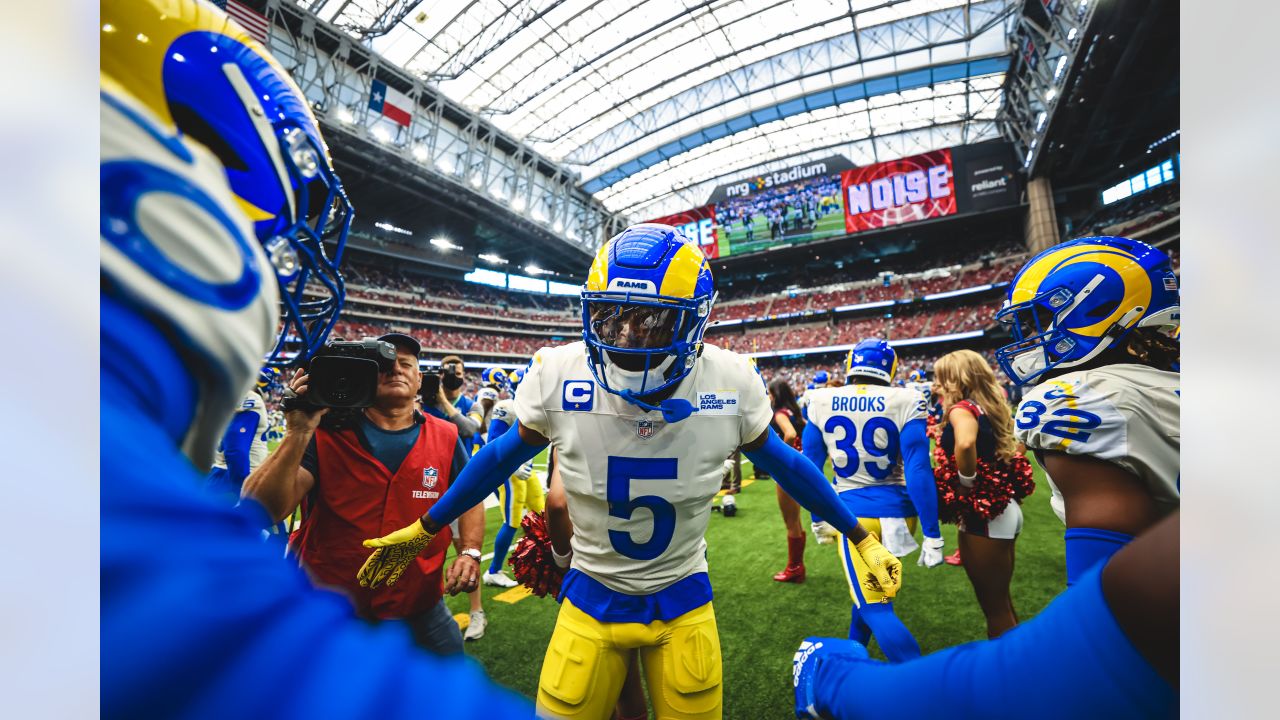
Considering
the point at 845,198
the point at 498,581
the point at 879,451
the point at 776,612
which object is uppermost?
the point at 845,198

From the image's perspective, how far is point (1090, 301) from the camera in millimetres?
2012

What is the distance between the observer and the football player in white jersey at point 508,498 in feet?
15.8

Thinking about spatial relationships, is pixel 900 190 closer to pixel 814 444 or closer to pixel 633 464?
pixel 814 444

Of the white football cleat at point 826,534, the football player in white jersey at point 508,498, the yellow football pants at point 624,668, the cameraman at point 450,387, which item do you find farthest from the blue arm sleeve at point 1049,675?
the cameraman at point 450,387

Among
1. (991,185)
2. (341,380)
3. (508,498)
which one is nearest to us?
(341,380)

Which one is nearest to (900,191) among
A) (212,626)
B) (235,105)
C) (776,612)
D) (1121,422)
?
(776,612)

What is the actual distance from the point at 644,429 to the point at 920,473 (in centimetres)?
267

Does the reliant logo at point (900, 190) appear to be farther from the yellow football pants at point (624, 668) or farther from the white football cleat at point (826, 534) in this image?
the yellow football pants at point (624, 668)

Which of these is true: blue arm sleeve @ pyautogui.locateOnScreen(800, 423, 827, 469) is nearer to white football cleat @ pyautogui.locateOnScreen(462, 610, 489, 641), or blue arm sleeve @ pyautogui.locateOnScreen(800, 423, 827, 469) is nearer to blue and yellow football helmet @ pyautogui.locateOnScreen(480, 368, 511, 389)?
white football cleat @ pyautogui.locateOnScreen(462, 610, 489, 641)

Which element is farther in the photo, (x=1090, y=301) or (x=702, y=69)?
(x=702, y=69)

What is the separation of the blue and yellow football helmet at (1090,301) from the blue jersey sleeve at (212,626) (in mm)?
2434

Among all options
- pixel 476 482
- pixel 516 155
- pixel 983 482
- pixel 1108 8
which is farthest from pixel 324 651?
pixel 516 155

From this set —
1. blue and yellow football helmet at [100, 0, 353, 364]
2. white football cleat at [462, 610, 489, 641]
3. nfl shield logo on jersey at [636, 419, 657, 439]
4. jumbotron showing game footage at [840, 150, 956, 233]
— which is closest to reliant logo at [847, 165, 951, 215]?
jumbotron showing game footage at [840, 150, 956, 233]

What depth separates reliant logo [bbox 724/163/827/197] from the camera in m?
32.5
